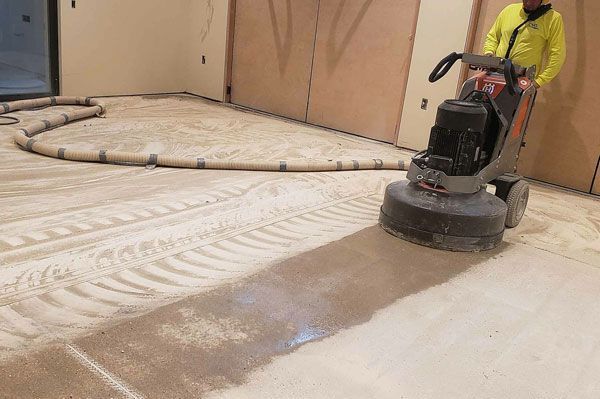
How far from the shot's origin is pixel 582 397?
5.63 ft

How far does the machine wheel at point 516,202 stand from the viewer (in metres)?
3.17

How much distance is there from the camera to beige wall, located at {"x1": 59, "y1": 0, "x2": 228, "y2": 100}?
5.64m

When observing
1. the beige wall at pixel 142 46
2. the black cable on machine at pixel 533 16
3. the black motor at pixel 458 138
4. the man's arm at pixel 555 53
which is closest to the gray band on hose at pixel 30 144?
the beige wall at pixel 142 46

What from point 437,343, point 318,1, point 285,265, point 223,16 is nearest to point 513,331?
point 437,343

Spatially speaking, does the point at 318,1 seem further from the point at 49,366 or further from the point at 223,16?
the point at 49,366

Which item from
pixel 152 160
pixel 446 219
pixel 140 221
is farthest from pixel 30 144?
pixel 446 219

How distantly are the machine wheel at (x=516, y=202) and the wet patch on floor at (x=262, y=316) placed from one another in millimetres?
513

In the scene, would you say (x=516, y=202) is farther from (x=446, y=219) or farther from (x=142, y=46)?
(x=142, y=46)

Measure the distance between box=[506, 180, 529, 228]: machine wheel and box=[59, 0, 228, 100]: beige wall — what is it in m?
4.17

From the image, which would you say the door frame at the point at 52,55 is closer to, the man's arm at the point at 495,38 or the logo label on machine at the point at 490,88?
the man's arm at the point at 495,38

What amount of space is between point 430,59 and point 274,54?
189 centimetres

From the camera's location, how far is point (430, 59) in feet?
15.7

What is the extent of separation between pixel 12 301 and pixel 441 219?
1.93 meters

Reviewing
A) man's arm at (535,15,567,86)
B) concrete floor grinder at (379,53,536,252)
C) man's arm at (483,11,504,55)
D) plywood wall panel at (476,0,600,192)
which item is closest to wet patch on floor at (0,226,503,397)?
concrete floor grinder at (379,53,536,252)
